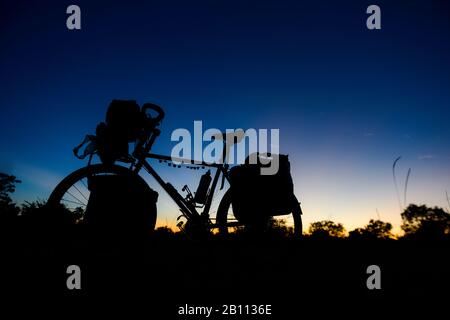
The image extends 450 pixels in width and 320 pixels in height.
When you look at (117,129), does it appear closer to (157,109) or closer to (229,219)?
(157,109)

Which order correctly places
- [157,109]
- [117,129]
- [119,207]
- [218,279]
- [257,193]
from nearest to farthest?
Result: [218,279], [119,207], [117,129], [157,109], [257,193]

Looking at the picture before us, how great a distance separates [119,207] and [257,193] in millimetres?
2415

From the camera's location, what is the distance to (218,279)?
7.47 feet

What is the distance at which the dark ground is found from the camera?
1759mm

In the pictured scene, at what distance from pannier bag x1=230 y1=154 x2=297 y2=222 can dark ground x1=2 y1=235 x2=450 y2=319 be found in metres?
0.95

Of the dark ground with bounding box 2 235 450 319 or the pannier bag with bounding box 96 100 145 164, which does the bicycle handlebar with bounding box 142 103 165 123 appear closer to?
the pannier bag with bounding box 96 100 145 164

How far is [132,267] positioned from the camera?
2.51 metres

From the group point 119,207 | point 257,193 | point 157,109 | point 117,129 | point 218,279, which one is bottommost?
point 218,279

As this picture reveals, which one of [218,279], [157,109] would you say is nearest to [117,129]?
[157,109]

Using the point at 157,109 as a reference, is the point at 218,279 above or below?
below

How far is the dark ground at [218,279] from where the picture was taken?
176cm

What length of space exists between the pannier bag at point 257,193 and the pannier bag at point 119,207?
5.35 feet
